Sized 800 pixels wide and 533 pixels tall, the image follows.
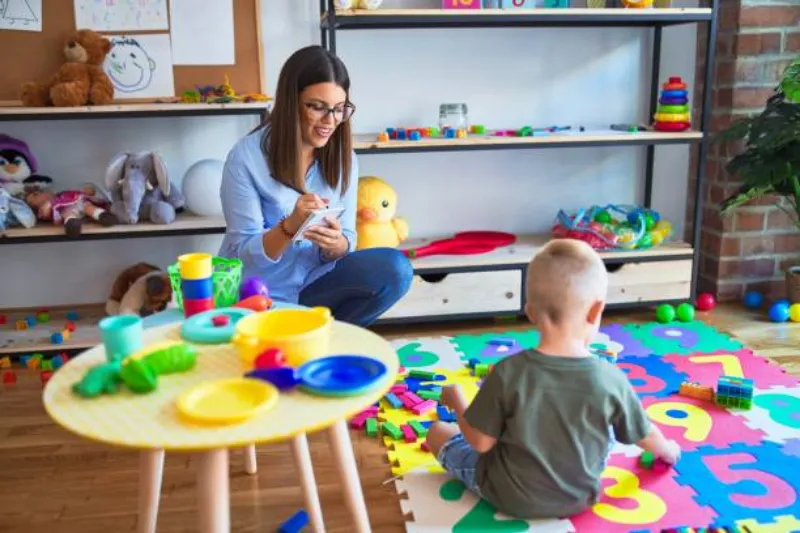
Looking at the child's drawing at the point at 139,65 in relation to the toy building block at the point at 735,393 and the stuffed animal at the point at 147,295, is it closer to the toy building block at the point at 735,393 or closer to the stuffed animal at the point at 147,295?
the stuffed animal at the point at 147,295

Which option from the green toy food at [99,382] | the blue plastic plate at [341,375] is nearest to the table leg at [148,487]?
the green toy food at [99,382]

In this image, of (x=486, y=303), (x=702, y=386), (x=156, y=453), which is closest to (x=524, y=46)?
(x=486, y=303)

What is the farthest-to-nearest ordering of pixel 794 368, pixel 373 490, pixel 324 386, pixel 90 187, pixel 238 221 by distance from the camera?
pixel 90 187 < pixel 794 368 < pixel 238 221 < pixel 373 490 < pixel 324 386

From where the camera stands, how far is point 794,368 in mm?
2328

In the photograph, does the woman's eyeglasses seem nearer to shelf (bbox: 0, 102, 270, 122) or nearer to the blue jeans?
the blue jeans

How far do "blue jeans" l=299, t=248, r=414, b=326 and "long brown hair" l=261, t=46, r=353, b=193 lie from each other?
0.21 meters

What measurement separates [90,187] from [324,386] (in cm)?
191

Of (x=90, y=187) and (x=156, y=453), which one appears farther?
(x=90, y=187)

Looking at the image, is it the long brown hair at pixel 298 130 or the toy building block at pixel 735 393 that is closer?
the long brown hair at pixel 298 130

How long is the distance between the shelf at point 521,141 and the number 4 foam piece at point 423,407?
923 millimetres

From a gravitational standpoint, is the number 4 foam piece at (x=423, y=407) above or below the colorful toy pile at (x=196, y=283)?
below

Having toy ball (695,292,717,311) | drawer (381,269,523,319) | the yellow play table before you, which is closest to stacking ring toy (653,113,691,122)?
toy ball (695,292,717,311)

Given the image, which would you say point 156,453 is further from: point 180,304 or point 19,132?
point 19,132

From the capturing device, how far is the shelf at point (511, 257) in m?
2.66
